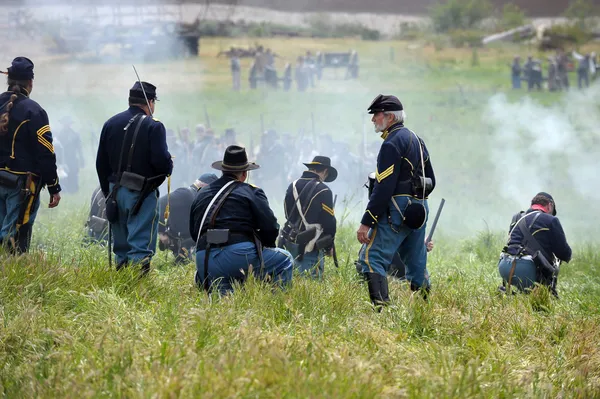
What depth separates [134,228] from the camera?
6.61 meters

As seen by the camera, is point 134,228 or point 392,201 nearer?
point 392,201

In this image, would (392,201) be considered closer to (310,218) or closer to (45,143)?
(310,218)

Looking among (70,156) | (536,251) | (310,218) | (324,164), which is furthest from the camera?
(70,156)

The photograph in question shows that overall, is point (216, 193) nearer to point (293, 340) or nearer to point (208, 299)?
point (208, 299)

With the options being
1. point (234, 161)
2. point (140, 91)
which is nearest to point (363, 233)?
point (234, 161)

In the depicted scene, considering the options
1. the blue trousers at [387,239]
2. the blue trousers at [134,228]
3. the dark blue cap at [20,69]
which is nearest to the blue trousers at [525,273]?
the blue trousers at [387,239]

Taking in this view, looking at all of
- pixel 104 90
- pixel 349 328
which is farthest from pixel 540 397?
pixel 104 90

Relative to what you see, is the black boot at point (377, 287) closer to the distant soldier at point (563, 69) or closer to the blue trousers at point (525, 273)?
the blue trousers at point (525, 273)

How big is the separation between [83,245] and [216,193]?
9.70 feet

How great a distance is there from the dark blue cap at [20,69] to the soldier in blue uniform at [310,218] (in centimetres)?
290

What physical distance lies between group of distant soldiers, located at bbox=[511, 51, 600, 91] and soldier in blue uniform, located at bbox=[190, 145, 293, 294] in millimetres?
23367

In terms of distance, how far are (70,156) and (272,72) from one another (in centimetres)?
984

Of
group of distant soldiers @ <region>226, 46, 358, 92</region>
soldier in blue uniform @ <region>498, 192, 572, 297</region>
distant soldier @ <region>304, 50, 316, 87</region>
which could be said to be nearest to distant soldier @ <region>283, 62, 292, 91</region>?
group of distant soldiers @ <region>226, 46, 358, 92</region>

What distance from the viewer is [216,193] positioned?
6.10 m
